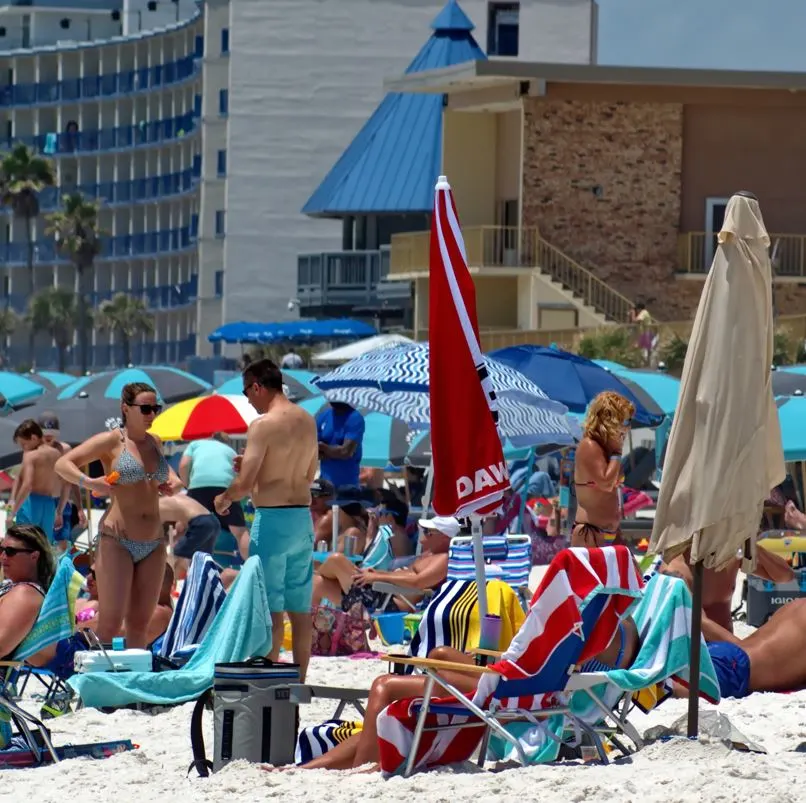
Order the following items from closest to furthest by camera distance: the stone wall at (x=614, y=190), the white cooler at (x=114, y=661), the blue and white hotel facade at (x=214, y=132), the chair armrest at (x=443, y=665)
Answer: the chair armrest at (x=443, y=665) → the white cooler at (x=114, y=661) → the stone wall at (x=614, y=190) → the blue and white hotel facade at (x=214, y=132)

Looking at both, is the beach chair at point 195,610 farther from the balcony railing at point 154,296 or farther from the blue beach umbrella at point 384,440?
the balcony railing at point 154,296

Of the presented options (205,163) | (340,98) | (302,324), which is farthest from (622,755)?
(205,163)

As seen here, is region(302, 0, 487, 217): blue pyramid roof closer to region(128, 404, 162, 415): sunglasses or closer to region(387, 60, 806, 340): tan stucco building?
region(387, 60, 806, 340): tan stucco building

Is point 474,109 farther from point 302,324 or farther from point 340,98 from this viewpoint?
point 340,98

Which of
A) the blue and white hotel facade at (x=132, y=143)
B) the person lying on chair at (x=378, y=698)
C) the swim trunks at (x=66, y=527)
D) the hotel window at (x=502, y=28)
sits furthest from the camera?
the blue and white hotel facade at (x=132, y=143)

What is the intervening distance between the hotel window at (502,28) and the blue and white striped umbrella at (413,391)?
144 ft

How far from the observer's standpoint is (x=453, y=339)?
7.45 m

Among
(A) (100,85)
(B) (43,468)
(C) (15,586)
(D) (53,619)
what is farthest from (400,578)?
(A) (100,85)

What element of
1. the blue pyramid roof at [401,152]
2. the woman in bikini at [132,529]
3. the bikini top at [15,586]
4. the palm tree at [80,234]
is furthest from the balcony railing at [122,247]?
the bikini top at [15,586]

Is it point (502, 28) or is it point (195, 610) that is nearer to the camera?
point (195, 610)

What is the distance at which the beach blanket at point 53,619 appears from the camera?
7.72m

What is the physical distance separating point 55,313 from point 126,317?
11.2 feet

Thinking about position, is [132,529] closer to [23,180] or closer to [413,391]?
[413,391]

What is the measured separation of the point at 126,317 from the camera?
7469cm
